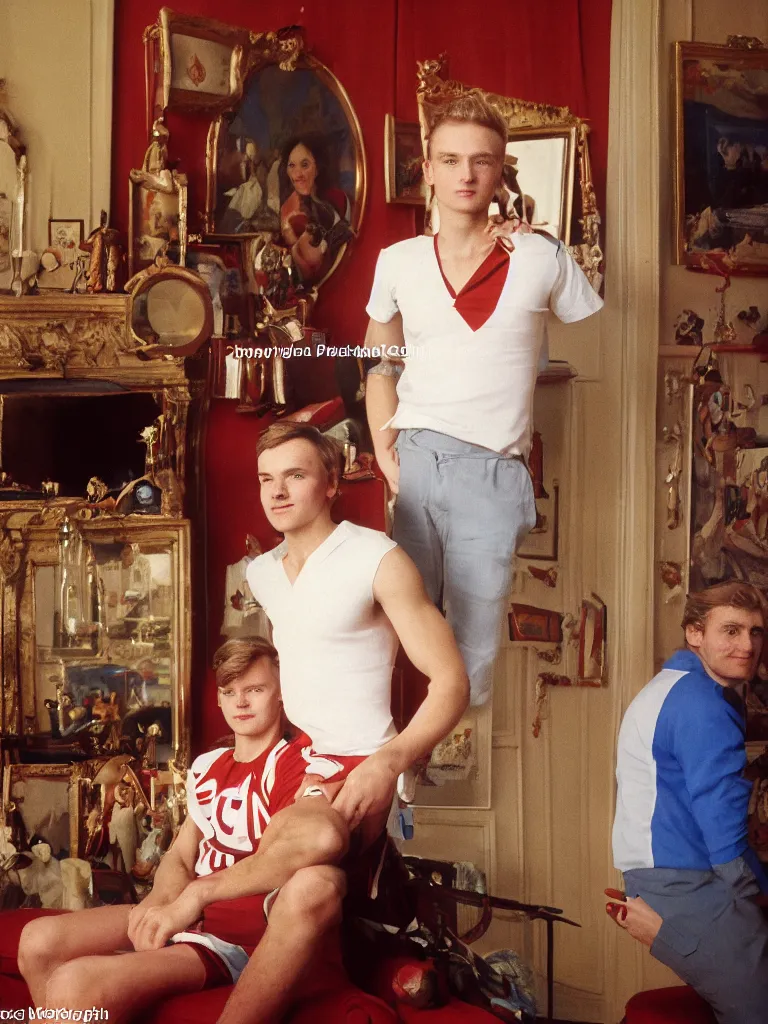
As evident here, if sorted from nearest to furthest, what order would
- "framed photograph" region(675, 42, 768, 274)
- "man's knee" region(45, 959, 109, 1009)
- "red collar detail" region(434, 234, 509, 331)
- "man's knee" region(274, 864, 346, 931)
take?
"man's knee" region(45, 959, 109, 1009) → "man's knee" region(274, 864, 346, 931) → "red collar detail" region(434, 234, 509, 331) → "framed photograph" region(675, 42, 768, 274)

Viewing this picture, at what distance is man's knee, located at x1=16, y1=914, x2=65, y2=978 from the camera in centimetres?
296

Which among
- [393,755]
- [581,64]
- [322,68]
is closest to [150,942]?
[393,755]

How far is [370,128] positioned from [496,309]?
68 cm

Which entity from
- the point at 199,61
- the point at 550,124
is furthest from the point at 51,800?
the point at 550,124

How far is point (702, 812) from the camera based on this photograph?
2.98m

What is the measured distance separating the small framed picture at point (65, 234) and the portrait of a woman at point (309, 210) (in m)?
0.59

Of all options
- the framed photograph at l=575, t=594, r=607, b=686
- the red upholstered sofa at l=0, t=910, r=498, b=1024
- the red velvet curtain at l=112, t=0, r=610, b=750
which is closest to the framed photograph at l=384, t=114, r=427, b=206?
the red velvet curtain at l=112, t=0, r=610, b=750

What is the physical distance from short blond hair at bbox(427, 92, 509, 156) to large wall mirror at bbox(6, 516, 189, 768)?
140 centimetres

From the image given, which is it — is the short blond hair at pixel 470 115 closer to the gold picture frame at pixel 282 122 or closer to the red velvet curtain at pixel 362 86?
the red velvet curtain at pixel 362 86

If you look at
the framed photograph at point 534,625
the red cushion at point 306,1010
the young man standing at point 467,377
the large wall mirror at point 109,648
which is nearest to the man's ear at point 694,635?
the framed photograph at point 534,625

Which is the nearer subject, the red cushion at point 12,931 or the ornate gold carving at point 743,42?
the red cushion at point 12,931

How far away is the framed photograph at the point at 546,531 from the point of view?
325cm

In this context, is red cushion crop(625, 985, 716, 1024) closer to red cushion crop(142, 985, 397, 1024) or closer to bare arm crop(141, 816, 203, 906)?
red cushion crop(142, 985, 397, 1024)

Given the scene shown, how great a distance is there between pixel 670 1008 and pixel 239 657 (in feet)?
5.19
